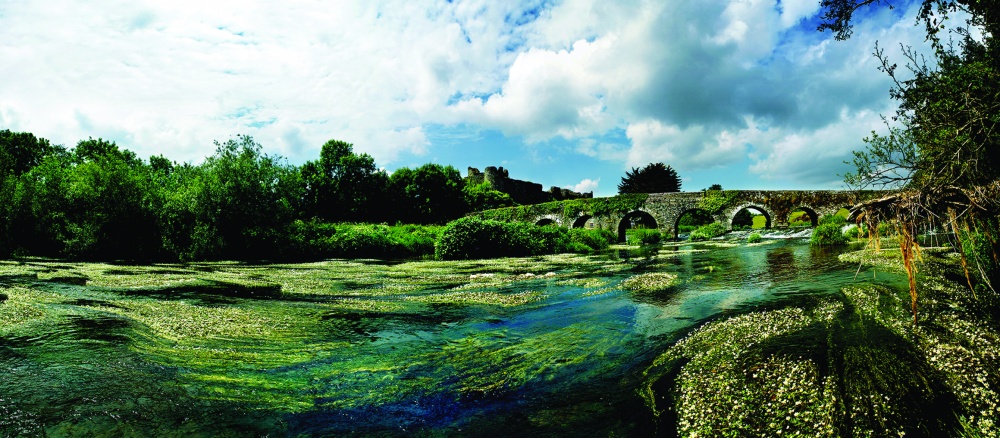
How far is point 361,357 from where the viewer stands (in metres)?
5.43

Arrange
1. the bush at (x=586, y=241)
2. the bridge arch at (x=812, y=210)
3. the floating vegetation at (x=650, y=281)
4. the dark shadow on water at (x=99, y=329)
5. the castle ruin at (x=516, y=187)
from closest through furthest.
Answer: the dark shadow on water at (x=99, y=329), the floating vegetation at (x=650, y=281), the bush at (x=586, y=241), the bridge arch at (x=812, y=210), the castle ruin at (x=516, y=187)

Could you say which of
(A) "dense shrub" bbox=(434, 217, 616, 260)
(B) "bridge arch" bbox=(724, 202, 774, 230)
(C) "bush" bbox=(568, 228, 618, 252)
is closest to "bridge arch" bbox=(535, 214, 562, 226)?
(C) "bush" bbox=(568, 228, 618, 252)

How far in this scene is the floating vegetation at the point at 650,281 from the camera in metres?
11.0

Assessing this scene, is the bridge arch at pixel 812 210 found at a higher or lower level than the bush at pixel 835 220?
higher

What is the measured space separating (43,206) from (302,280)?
24.1m

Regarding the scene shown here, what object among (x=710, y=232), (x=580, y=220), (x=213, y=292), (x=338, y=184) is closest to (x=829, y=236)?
(x=710, y=232)

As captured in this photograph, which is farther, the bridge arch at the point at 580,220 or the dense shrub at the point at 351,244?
the bridge arch at the point at 580,220

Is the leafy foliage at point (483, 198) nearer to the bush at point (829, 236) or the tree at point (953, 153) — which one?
the bush at point (829, 236)

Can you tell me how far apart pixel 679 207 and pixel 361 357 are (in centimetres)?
4456

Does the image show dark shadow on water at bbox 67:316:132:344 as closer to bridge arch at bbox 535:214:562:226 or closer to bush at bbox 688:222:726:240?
bush at bbox 688:222:726:240

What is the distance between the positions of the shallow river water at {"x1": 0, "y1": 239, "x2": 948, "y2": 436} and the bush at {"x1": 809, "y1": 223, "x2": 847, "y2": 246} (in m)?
18.0

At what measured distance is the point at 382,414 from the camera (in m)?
3.81

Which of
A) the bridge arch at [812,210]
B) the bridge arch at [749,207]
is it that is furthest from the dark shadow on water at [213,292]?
the bridge arch at [812,210]

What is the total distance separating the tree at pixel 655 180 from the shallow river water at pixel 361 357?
66.4 metres
